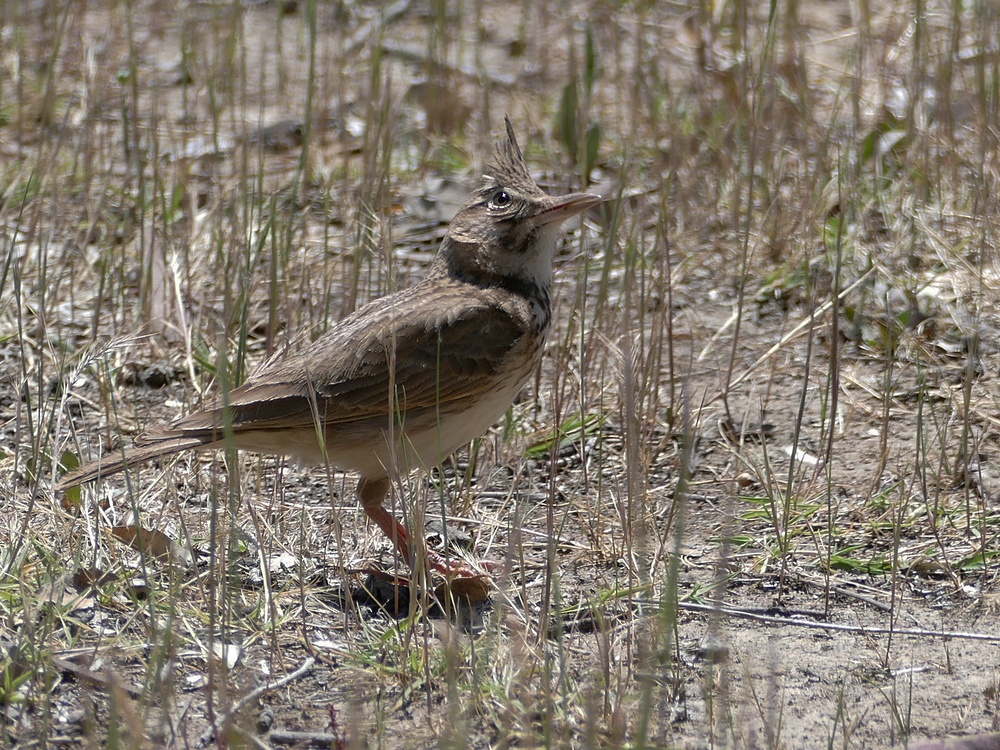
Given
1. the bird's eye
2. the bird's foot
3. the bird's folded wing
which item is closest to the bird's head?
the bird's eye

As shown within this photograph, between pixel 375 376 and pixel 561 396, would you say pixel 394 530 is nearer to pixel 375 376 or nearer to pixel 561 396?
pixel 375 376

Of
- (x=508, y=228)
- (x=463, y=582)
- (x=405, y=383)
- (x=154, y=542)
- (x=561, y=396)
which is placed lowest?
(x=463, y=582)

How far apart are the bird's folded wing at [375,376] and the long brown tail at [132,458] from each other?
3 cm

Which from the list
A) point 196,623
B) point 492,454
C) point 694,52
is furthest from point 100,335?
point 694,52

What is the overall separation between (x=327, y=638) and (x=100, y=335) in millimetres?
2393

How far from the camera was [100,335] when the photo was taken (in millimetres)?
5363

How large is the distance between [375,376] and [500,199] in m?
0.77

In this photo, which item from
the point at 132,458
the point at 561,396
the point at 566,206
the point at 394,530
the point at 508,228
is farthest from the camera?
the point at 561,396

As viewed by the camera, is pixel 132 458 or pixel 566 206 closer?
pixel 132 458

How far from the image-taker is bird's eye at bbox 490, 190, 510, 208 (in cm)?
420

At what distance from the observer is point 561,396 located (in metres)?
4.57

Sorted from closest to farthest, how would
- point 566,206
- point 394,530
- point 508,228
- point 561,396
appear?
point 394,530 → point 566,206 → point 508,228 → point 561,396

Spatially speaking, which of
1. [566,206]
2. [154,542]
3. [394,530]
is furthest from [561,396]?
[154,542]

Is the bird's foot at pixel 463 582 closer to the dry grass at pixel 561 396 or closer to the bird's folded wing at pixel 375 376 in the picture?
the dry grass at pixel 561 396
